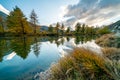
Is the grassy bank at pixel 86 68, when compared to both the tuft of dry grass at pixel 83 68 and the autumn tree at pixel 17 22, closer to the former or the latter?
the tuft of dry grass at pixel 83 68

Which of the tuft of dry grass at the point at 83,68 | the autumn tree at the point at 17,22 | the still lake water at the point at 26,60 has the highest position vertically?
the autumn tree at the point at 17,22

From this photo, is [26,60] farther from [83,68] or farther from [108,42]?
[108,42]

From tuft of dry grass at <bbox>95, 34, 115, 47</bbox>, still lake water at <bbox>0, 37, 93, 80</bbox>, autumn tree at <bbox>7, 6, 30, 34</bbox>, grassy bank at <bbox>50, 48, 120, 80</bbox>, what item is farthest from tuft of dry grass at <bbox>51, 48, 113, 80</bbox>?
autumn tree at <bbox>7, 6, 30, 34</bbox>

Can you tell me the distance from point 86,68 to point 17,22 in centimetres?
4178

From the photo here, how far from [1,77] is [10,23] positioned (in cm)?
4084

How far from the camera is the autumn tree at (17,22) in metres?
43.7

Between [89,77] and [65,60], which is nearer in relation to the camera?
[89,77]

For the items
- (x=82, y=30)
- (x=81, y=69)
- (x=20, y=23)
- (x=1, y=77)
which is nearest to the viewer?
(x=81, y=69)

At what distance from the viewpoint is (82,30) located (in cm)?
9362

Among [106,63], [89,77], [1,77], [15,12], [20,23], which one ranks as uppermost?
[15,12]

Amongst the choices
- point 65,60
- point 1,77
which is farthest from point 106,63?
point 1,77

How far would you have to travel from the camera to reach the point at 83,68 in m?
4.41

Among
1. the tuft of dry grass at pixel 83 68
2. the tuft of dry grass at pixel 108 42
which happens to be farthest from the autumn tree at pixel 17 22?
the tuft of dry grass at pixel 83 68

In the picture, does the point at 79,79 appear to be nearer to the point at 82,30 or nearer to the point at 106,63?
the point at 106,63
